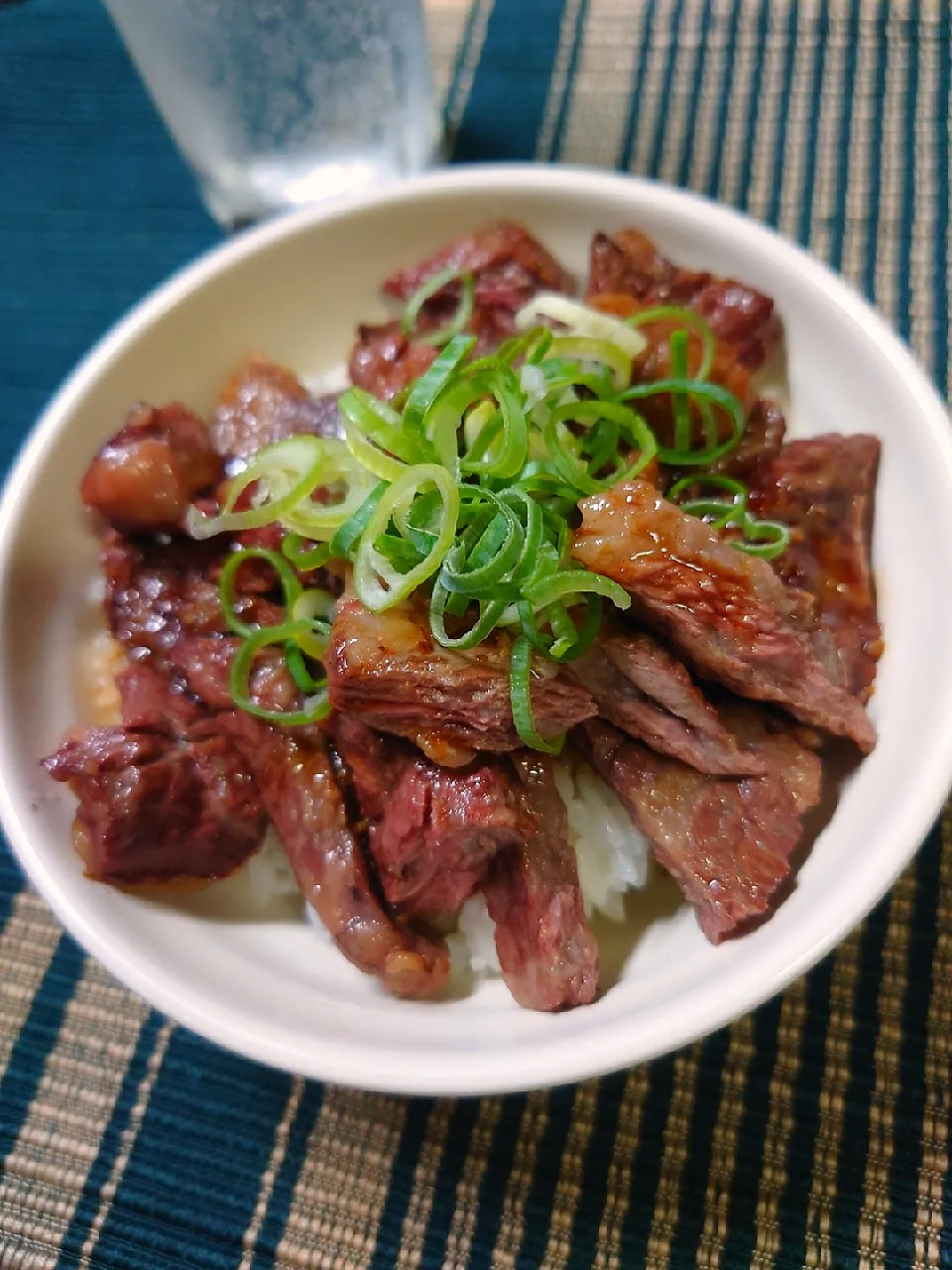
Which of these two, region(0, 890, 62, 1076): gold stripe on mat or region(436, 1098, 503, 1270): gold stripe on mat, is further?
region(0, 890, 62, 1076): gold stripe on mat

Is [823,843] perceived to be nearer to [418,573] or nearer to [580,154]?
[418,573]

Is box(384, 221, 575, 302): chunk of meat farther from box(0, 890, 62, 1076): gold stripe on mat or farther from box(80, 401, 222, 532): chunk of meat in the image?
box(0, 890, 62, 1076): gold stripe on mat

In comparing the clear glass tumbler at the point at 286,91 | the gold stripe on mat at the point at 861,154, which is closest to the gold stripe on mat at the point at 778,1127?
the gold stripe on mat at the point at 861,154

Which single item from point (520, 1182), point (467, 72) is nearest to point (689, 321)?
point (520, 1182)

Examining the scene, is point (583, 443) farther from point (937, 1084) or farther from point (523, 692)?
point (937, 1084)

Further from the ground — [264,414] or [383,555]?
[383,555]

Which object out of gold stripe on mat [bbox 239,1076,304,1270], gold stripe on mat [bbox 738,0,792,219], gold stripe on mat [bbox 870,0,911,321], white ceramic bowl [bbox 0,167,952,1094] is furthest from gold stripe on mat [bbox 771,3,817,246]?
gold stripe on mat [bbox 239,1076,304,1270]
